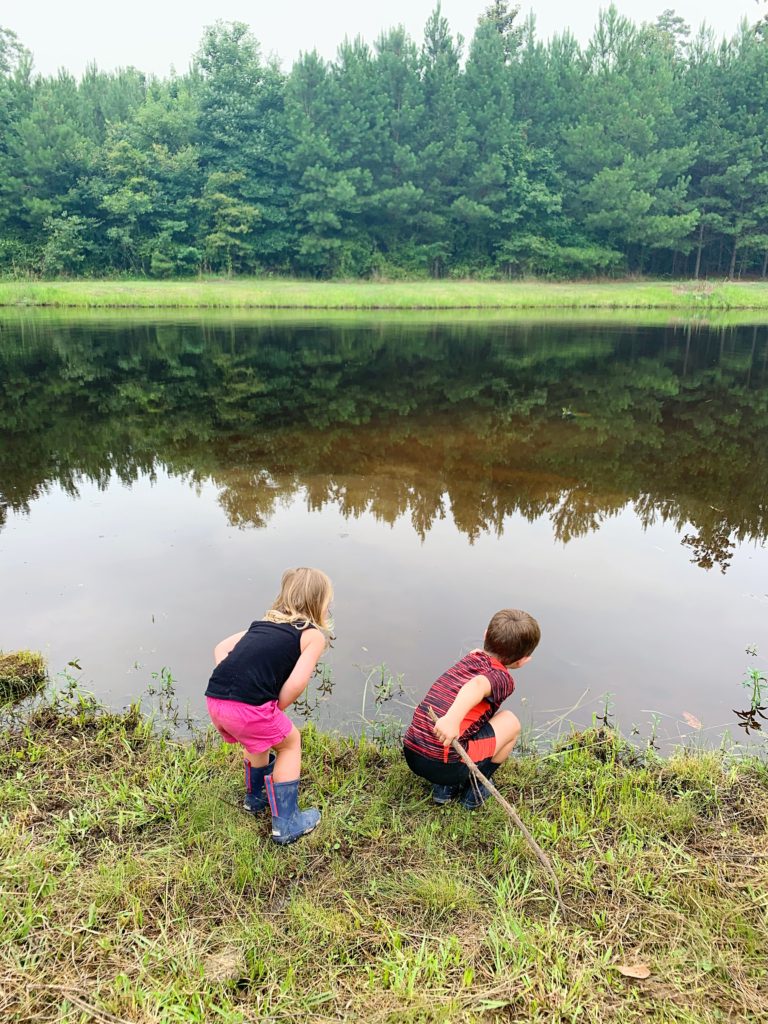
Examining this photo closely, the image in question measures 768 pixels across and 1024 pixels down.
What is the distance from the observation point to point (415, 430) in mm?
10508

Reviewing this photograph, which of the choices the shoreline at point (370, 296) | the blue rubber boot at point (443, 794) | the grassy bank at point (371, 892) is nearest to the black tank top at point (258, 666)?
the grassy bank at point (371, 892)

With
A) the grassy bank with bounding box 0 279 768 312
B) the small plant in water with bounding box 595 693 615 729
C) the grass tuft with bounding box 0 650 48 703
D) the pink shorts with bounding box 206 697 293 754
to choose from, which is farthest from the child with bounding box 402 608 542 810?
the grassy bank with bounding box 0 279 768 312

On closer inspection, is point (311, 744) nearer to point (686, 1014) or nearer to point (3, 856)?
point (3, 856)

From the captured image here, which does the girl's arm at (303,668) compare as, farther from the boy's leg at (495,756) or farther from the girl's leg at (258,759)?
the boy's leg at (495,756)

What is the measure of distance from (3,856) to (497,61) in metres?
55.7

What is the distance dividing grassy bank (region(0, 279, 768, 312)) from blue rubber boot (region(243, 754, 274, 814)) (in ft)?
109

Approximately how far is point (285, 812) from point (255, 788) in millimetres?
267

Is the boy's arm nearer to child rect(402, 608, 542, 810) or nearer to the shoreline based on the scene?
child rect(402, 608, 542, 810)

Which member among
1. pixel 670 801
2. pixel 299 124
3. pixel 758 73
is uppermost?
pixel 758 73

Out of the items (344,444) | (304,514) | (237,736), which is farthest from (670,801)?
(344,444)

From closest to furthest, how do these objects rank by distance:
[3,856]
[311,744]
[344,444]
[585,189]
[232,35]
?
[3,856] → [311,744] → [344,444] → [585,189] → [232,35]

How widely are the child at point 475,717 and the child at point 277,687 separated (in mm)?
560

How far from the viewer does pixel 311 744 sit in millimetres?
3543

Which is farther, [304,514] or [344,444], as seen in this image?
[344,444]
